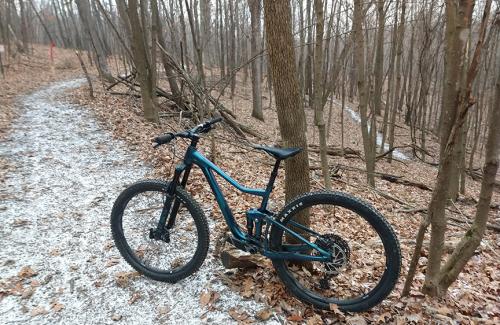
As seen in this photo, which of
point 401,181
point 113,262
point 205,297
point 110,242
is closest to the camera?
point 205,297

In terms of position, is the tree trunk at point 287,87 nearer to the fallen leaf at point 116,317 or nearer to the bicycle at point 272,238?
the bicycle at point 272,238

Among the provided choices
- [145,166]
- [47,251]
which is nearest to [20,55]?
[145,166]

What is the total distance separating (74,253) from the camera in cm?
391

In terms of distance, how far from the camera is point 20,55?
72.2 ft

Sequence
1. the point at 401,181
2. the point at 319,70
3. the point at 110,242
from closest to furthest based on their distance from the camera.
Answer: the point at 110,242 < the point at 319,70 < the point at 401,181

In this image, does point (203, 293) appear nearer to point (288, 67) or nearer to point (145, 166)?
point (288, 67)

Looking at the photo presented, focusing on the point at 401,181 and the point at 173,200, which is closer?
the point at 173,200

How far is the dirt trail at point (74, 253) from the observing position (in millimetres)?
3021

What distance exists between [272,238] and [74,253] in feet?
7.77

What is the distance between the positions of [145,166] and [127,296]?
369cm

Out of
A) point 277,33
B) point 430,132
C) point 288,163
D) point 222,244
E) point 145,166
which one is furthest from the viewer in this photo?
point 430,132

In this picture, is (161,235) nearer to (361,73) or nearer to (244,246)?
(244,246)

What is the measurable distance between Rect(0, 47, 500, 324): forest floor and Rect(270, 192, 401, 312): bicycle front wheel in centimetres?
15

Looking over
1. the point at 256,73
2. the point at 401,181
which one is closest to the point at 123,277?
the point at 401,181
